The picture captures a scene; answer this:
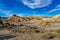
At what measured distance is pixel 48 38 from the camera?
985 centimetres

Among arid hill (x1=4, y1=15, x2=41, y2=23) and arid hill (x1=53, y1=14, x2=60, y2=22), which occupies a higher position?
arid hill (x1=4, y1=15, x2=41, y2=23)

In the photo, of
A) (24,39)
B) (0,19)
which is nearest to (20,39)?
(24,39)

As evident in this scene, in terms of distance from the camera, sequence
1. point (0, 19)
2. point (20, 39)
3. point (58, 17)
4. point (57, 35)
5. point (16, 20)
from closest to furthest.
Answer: point (20, 39)
point (57, 35)
point (0, 19)
point (58, 17)
point (16, 20)

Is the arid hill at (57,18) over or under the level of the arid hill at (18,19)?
under

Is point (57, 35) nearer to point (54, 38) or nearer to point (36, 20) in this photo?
point (54, 38)

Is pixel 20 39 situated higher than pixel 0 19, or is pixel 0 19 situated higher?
pixel 0 19

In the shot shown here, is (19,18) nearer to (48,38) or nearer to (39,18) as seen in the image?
(39,18)

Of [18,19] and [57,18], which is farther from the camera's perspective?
[18,19]

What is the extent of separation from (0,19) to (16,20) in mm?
3510

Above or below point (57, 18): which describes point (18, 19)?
above

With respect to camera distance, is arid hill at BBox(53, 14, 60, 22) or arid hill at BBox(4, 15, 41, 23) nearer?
arid hill at BBox(53, 14, 60, 22)

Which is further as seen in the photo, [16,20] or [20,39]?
[16,20]

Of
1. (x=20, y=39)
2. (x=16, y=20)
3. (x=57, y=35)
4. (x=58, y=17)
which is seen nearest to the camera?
(x=20, y=39)

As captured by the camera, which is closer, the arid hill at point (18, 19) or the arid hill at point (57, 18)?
the arid hill at point (57, 18)
